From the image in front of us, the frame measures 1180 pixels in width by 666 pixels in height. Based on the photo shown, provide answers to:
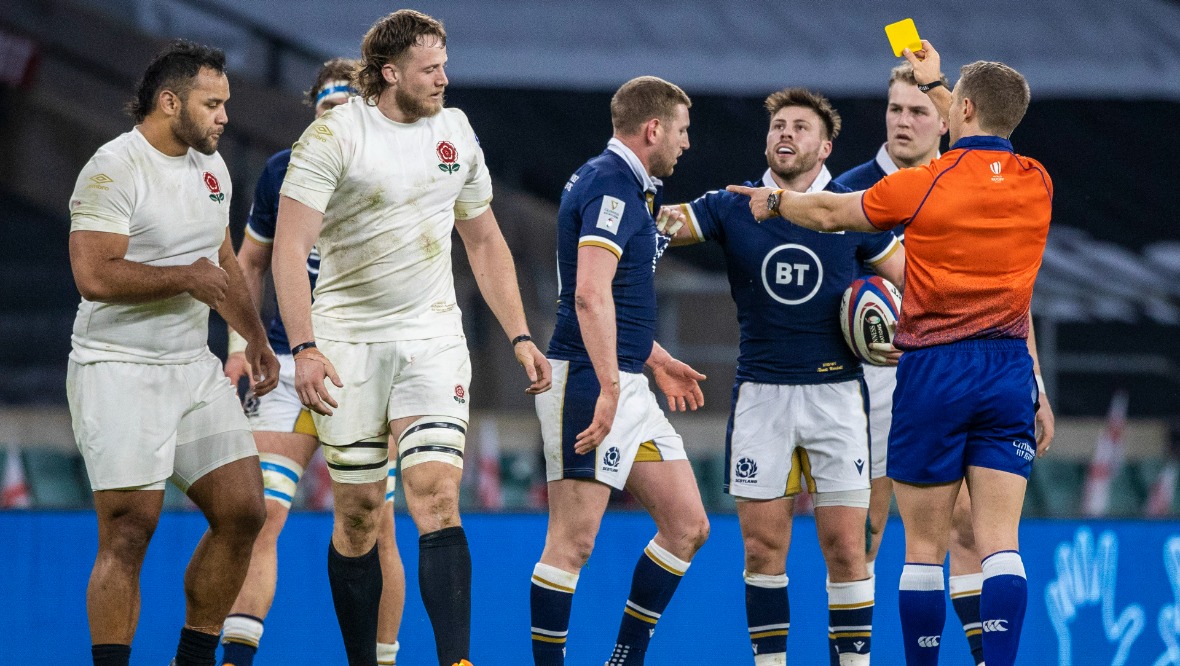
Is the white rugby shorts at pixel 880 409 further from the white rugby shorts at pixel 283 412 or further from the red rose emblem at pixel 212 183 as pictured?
the red rose emblem at pixel 212 183

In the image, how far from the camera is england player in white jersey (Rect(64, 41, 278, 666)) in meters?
4.53

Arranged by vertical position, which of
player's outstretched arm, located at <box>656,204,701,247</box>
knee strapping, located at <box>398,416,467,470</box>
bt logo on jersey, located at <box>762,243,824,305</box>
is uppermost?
player's outstretched arm, located at <box>656,204,701,247</box>

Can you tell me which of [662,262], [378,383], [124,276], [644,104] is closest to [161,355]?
[124,276]

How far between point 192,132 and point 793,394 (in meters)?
2.23

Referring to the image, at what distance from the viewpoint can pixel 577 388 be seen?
16.3ft

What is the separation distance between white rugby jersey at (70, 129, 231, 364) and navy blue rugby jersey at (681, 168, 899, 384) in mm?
1753

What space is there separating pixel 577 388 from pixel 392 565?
1.12m

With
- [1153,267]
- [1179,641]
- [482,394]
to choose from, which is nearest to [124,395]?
[1179,641]

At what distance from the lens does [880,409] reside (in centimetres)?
581

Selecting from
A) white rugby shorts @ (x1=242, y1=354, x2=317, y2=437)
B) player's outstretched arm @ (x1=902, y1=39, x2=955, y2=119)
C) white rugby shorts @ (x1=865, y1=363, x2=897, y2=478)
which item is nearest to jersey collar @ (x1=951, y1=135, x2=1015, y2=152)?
player's outstretched arm @ (x1=902, y1=39, x2=955, y2=119)

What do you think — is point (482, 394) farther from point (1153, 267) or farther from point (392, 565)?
point (1153, 267)

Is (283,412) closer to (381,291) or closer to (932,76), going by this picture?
(381,291)

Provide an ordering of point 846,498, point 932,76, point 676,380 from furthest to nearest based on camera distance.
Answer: point 676,380 → point 846,498 → point 932,76

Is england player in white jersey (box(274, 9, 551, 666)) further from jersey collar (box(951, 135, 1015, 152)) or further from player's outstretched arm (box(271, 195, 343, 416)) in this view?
jersey collar (box(951, 135, 1015, 152))
